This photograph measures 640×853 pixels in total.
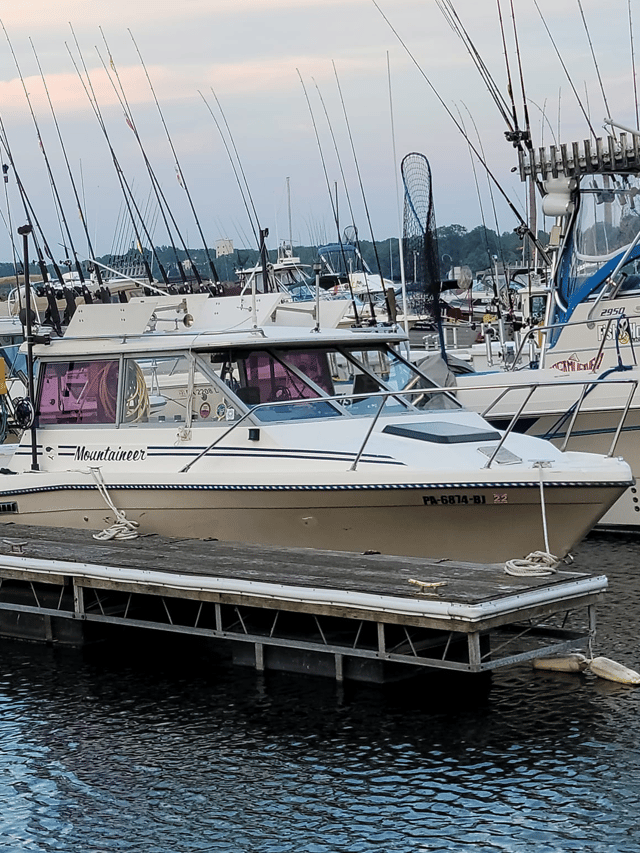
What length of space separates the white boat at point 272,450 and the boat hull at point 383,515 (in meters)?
0.01

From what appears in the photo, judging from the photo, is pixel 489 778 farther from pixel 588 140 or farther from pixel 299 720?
pixel 588 140

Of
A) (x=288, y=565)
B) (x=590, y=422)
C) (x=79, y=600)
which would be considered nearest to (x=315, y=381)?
(x=288, y=565)

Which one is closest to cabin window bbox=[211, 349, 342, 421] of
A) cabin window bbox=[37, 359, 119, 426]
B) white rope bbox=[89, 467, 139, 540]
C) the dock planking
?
cabin window bbox=[37, 359, 119, 426]

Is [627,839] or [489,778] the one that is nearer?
[627,839]

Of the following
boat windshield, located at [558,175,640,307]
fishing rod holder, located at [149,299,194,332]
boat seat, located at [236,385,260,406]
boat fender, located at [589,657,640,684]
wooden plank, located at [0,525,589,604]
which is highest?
boat windshield, located at [558,175,640,307]

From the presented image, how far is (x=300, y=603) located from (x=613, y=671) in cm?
232

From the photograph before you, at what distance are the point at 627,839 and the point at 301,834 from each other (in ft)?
5.68

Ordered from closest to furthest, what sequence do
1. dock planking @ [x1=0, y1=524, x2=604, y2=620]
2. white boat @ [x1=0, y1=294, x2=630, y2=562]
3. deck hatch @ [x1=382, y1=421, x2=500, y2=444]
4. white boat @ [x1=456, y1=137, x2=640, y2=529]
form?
dock planking @ [x1=0, y1=524, x2=604, y2=620] < white boat @ [x1=0, y1=294, x2=630, y2=562] < deck hatch @ [x1=382, y1=421, x2=500, y2=444] < white boat @ [x1=456, y1=137, x2=640, y2=529]

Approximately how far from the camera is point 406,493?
10266 millimetres

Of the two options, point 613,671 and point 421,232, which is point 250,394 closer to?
point 613,671

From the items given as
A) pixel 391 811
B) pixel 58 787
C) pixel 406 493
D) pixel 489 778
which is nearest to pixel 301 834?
pixel 391 811

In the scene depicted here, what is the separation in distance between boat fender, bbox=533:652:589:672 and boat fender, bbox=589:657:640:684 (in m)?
0.06

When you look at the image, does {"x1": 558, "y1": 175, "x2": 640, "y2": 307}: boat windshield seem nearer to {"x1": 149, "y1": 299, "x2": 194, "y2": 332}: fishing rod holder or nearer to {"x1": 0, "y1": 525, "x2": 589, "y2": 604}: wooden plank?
{"x1": 149, "y1": 299, "x2": 194, "y2": 332}: fishing rod holder

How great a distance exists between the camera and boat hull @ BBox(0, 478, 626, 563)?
1014cm
